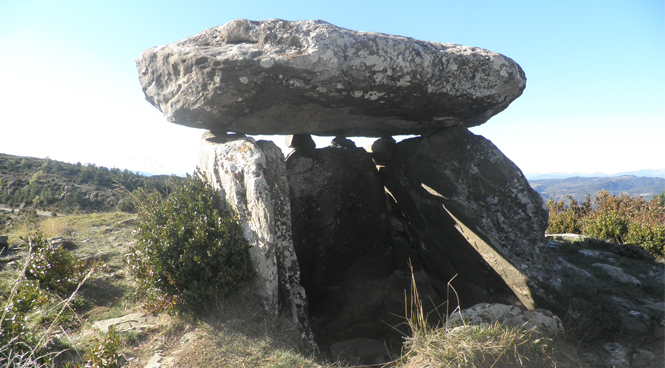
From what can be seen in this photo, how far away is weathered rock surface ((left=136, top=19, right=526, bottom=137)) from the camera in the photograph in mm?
5094

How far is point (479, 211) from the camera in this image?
5816mm

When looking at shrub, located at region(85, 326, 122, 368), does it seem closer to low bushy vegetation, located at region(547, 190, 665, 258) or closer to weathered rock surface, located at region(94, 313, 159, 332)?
weathered rock surface, located at region(94, 313, 159, 332)

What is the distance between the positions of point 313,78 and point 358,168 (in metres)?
2.50

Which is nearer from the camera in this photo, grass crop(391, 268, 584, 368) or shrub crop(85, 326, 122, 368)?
shrub crop(85, 326, 122, 368)

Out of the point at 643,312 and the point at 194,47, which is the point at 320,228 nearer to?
the point at 194,47

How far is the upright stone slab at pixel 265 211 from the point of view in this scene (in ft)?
15.8

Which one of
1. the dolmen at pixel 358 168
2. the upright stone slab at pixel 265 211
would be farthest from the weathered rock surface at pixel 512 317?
the upright stone slab at pixel 265 211

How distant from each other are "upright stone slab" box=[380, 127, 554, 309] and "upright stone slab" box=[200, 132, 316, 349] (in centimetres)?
248

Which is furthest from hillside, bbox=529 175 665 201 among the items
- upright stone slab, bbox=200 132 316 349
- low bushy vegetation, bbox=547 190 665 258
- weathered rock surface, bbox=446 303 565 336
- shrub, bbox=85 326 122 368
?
shrub, bbox=85 326 122 368

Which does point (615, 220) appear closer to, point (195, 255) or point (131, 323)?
point (195, 255)

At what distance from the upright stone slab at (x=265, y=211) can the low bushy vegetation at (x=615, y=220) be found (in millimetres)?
8702

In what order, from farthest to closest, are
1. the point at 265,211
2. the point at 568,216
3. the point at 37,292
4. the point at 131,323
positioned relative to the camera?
the point at 568,216 → the point at 265,211 → the point at 131,323 → the point at 37,292

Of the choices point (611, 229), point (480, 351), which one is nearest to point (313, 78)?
point (480, 351)

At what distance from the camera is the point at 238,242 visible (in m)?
4.89
